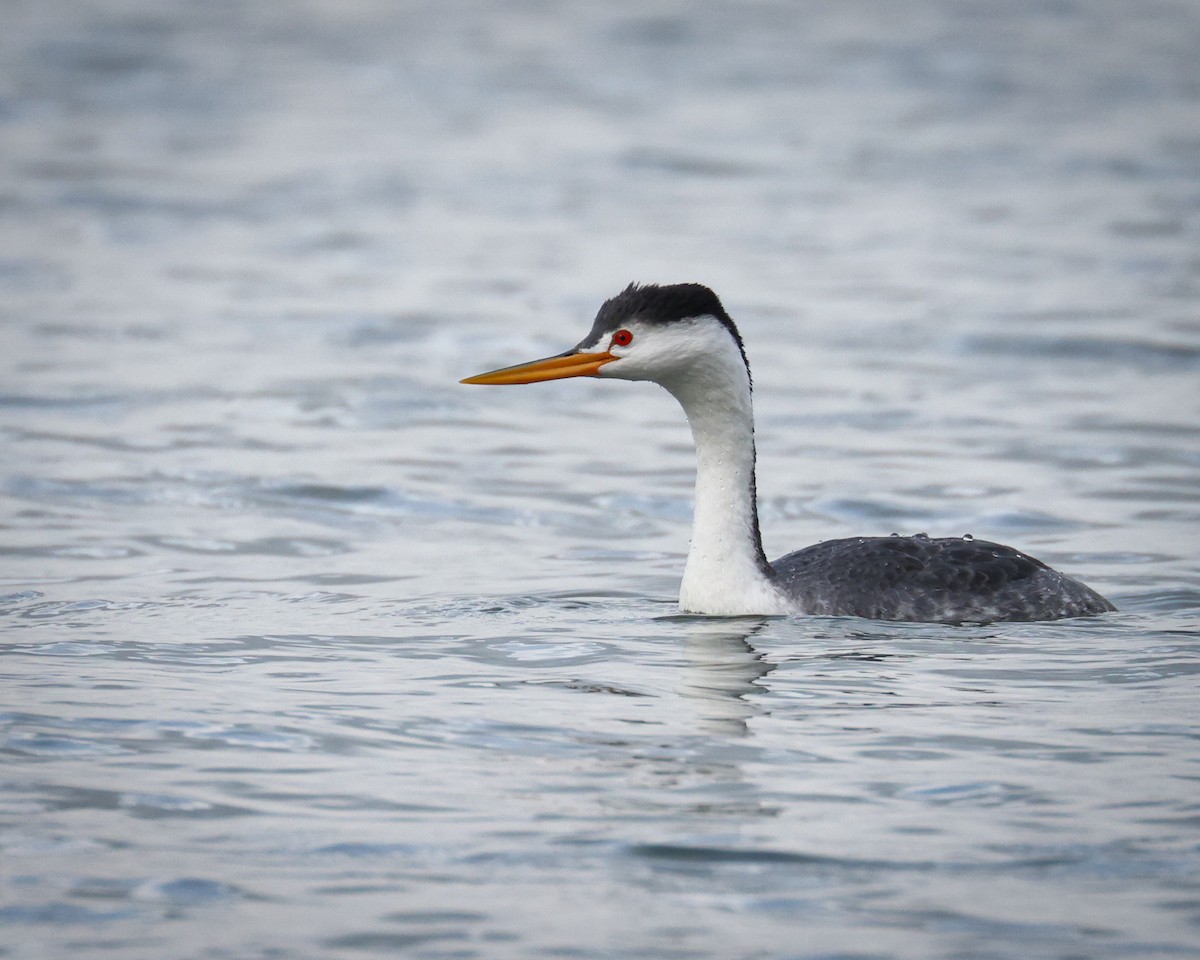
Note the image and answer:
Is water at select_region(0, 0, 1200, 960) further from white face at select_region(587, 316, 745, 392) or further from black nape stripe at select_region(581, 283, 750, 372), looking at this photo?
black nape stripe at select_region(581, 283, 750, 372)

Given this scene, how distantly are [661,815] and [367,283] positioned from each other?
52.4ft

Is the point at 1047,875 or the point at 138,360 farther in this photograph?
the point at 138,360

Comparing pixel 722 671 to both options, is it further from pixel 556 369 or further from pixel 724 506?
pixel 556 369

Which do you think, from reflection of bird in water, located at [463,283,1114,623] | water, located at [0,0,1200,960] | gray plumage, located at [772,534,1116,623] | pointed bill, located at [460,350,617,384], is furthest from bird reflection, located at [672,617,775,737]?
pointed bill, located at [460,350,617,384]

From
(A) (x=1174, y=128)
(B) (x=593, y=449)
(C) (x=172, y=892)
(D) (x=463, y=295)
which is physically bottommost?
(C) (x=172, y=892)

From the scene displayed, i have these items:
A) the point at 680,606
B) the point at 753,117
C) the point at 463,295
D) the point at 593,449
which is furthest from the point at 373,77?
the point at 680,606

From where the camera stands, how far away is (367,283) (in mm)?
22484

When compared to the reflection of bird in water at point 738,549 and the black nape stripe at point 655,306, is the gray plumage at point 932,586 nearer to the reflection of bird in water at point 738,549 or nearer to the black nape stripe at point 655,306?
the reflection of bird in water at point 738,549

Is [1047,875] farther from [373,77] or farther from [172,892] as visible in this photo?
[373,77]

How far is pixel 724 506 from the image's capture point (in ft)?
33.0

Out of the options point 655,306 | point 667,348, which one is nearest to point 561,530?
point 667,348

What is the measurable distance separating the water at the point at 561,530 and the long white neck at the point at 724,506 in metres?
0.19

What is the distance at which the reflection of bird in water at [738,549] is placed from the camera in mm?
9734

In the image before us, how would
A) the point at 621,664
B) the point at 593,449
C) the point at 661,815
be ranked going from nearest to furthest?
the point at 661,815 → the point at 621,664 → the point at 593,449
